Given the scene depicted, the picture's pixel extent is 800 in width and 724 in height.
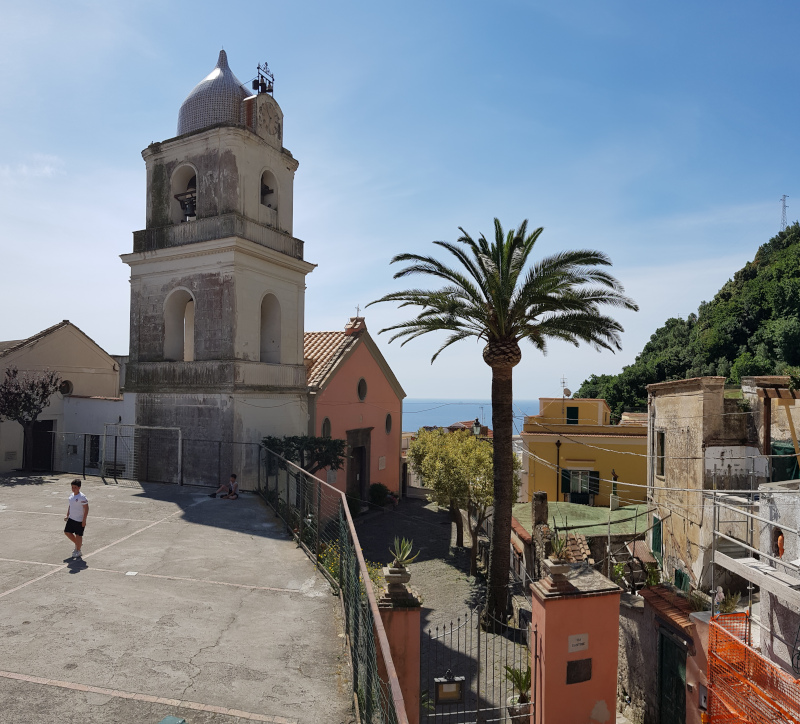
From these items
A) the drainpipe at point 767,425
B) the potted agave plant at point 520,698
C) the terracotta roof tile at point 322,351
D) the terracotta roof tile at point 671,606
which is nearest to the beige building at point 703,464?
the drainpipe at point 767,425

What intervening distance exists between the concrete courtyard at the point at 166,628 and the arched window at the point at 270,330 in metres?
8.96

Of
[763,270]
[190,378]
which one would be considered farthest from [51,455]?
[763,270]

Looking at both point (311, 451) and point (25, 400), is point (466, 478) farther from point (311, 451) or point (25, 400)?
point (25, 400)

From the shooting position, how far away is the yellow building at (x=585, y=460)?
30250 mm

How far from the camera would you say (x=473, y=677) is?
1244 centimetres

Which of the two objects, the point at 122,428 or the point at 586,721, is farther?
the point at 122,428

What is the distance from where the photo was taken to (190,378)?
59.8ft

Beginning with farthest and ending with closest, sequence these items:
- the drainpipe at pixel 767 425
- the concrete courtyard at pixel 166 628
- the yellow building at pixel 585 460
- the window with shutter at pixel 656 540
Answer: the yellow building at pixel 585 460, the window with shutter at pixel 656 540, the drainpipe at pixel 767 425, the concrete courtyard at pixel 166 628

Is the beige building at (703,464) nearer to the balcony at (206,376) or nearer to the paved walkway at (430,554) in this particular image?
the paved walkway at (430,554)

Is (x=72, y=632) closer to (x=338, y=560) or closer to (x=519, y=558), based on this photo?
(x=338, y=560)

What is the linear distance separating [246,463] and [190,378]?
10.9ft

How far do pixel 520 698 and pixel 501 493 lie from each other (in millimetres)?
5176

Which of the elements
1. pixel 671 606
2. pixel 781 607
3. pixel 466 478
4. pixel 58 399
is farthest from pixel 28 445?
pixel 781 607

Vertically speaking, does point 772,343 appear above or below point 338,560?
above
